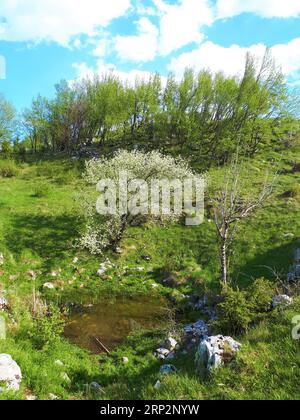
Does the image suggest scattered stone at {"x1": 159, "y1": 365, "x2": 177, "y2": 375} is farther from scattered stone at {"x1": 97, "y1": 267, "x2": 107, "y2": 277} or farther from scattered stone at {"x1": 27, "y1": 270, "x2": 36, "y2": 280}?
scattered stone at {"x1": 27, "y1": 270, "x2": 36, "y2": 280}

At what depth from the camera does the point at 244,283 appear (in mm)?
20828

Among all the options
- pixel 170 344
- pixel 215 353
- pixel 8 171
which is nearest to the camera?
pixel 215 353

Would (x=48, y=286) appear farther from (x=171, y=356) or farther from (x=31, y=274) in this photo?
(x=171, y=356)

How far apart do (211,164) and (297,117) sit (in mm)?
19275

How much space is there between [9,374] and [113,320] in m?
8.74

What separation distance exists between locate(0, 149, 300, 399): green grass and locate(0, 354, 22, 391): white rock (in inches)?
14.9

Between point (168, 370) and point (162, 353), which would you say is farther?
point (162, 353)

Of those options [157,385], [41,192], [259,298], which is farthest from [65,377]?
[41,192]

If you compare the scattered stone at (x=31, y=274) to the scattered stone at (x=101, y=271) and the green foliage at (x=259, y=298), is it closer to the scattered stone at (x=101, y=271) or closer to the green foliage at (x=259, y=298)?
the scattered stone at (x=101, y=271)

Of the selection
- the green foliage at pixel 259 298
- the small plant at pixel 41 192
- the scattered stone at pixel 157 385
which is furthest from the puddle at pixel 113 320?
the small plant at pixel 41 192

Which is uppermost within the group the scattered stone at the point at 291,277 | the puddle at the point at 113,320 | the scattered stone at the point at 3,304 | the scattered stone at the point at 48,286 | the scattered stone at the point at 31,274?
the scattered stone at the point at 291,277

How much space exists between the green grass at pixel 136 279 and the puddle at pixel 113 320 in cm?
70

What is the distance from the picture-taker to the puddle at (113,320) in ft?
49.9

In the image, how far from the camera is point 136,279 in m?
21.6
